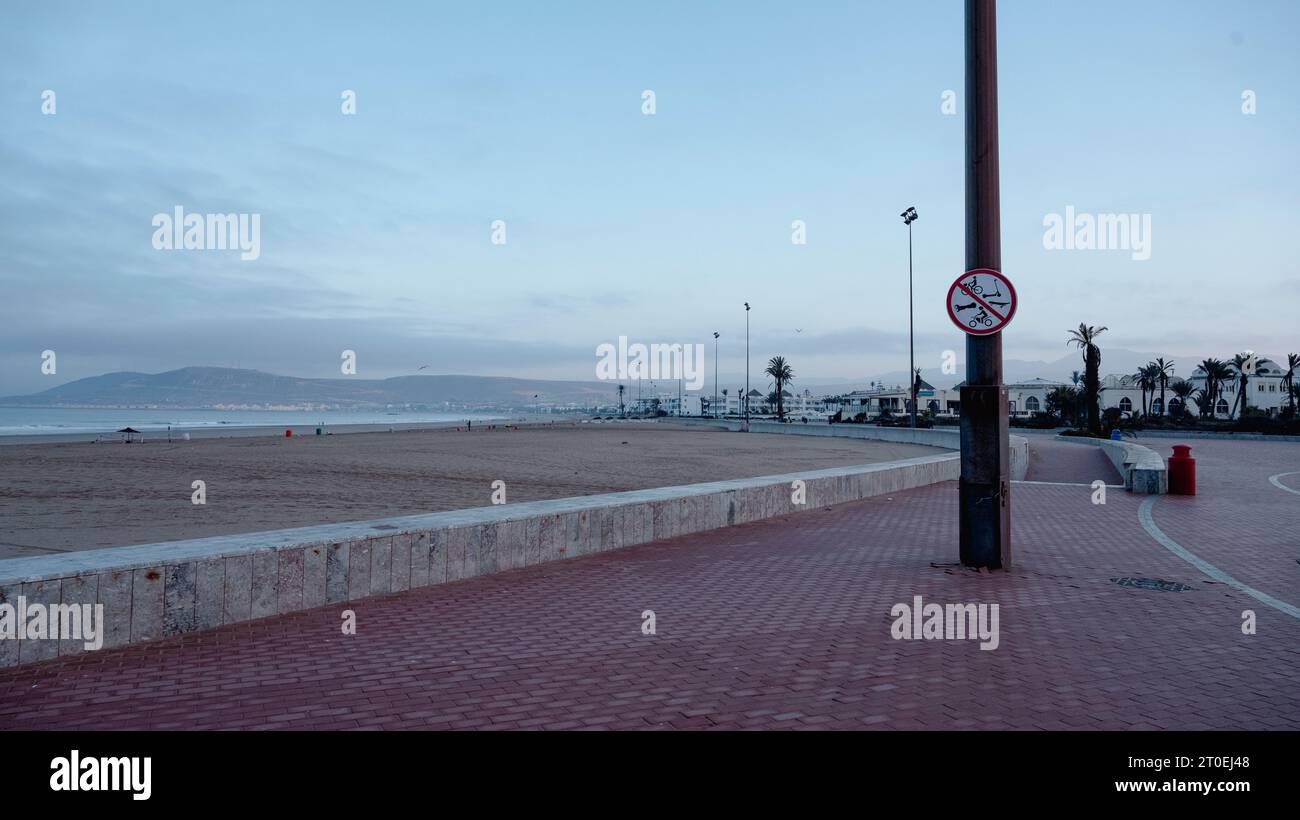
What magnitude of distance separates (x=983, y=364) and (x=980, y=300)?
65 cm

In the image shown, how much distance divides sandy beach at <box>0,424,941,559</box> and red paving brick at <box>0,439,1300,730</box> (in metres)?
5.85

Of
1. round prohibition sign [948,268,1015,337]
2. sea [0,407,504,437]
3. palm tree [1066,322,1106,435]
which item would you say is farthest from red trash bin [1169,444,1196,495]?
sea [0,407,504,437]

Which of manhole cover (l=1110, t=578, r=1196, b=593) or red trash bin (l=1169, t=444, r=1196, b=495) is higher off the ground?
red trash bin (l=1169, t=444, r=1196, b=495)

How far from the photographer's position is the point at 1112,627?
624 cm

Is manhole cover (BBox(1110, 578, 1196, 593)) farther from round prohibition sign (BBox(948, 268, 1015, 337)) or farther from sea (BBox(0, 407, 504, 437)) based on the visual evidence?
sea (BBox(0, 407, 504, 437))

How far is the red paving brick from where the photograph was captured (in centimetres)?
432

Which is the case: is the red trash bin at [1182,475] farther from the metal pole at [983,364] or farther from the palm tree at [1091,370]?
the palm tree at [1091,370]

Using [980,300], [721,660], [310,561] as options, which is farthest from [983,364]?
[310,561]

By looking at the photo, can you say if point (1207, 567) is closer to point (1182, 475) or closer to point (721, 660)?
point (721, 660)

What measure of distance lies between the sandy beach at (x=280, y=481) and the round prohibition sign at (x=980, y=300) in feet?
29.5

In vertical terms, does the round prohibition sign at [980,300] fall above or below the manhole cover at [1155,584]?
above

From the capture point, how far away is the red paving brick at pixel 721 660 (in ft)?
14.2

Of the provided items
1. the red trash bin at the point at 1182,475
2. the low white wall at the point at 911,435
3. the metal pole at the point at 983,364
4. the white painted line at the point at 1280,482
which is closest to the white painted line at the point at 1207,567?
Result: the metal pole at the point at 983,364
